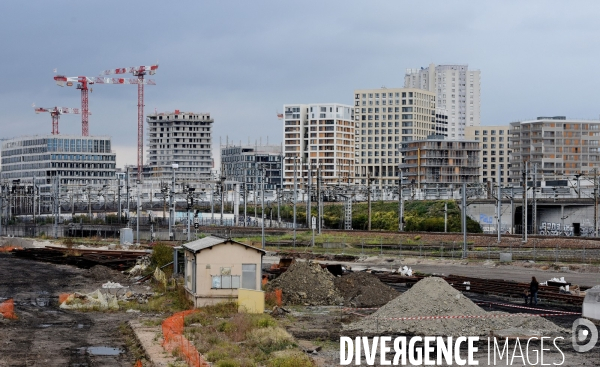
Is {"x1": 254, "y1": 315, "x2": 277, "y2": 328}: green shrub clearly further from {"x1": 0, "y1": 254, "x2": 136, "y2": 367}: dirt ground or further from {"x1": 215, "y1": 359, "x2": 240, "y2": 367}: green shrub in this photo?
{"x1": 215, "y1": 359, "x2": 240, "y2": 367}: green shrub

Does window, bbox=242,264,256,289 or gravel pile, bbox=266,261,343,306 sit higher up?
window, bbox=242,264,256,289

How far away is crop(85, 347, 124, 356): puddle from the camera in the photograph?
30250mm

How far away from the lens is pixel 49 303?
4594cm

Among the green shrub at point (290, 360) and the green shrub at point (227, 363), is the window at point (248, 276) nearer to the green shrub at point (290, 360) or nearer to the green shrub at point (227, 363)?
the green shrub at point (290, 360)

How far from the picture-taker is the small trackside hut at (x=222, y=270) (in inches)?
1575

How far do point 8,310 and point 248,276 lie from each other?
1126 centimetres

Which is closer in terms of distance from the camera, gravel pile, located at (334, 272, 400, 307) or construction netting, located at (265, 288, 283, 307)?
construction netting, located at (265, 288, 283, 307)

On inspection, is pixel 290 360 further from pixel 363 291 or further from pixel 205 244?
pixel 363 291

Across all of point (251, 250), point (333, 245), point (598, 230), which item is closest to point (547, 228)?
point (598, 230)

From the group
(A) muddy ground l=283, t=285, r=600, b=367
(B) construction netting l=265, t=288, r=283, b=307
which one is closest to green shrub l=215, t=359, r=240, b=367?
(A) muddy ground l=283, t=285, r=600, b=367

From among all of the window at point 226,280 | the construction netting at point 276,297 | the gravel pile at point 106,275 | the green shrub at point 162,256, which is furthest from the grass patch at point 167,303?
the gravel pile at point 106,275

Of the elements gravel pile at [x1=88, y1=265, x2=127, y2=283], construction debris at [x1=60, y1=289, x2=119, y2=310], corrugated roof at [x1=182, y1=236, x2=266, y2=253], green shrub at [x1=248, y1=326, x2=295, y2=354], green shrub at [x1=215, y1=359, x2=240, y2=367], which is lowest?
gravel pile at [x1=88, y1=265, x2=127, y2=283]

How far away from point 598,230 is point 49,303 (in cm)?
6713

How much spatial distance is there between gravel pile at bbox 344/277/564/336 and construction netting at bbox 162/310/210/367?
22.3 ft
